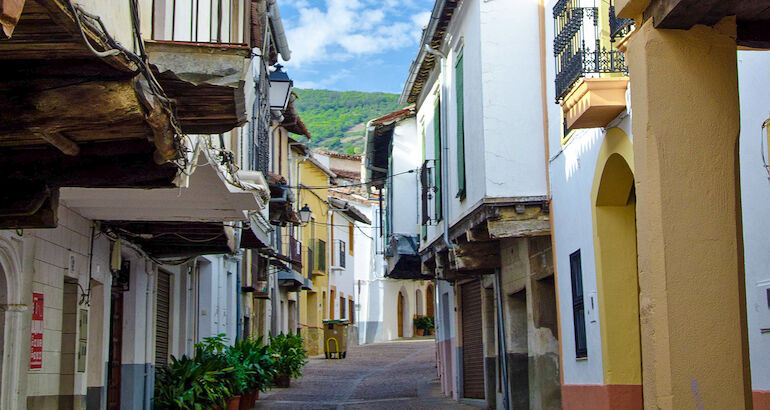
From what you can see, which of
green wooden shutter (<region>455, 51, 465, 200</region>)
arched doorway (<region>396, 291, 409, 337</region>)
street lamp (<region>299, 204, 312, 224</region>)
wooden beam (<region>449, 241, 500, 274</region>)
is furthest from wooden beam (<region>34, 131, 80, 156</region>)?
arched doorway (<region>396, 291, 409, 337</region>)

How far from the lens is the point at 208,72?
8180mm

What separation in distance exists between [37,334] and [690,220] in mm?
6966

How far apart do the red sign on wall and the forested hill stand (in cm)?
11008

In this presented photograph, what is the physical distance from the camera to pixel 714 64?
5.39m

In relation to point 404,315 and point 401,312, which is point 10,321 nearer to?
point 401,312

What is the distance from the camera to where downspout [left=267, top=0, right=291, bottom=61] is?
1904 centimetres

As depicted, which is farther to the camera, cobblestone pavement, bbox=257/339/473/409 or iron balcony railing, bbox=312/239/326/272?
iron balcony railing, bbox=312/239/326/272

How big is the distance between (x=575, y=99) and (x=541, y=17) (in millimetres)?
3551

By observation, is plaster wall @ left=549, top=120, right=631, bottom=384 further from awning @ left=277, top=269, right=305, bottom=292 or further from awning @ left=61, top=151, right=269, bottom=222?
awning @ left=277, top=269, right=305, bottom=292

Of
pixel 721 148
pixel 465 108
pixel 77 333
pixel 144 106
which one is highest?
pixel 465 108

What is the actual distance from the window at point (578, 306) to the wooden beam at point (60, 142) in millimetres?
6228

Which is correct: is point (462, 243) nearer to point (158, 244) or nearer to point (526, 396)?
point (526, 396)

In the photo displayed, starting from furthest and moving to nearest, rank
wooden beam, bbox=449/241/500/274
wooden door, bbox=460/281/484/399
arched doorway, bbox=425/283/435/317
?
1. arched doorway, bbox=425/283/435/317
2. wooden door, bbox=460/281/484/399
3. wooden beam, bbox=449/241/500/274

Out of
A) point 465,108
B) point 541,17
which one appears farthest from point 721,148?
point 465,108
